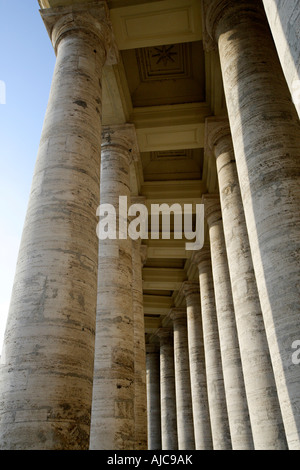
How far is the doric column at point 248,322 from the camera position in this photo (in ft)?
30.8

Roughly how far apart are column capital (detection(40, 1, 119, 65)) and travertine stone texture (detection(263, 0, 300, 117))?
778 cm

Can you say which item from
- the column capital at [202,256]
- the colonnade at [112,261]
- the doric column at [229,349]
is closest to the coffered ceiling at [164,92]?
the colonnade at [112,261]

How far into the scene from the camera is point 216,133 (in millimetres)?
15734

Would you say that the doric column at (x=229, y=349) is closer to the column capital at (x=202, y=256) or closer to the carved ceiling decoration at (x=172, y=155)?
the carved ceiling decoration at (x=172, y=155)

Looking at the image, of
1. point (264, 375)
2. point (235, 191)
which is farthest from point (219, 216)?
point (264, 375)

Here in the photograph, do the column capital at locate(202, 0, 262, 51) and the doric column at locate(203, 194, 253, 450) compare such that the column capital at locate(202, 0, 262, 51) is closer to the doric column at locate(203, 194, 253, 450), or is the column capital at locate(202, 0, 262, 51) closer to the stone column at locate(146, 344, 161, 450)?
the doric column at locate(203, 194, 253, 450)

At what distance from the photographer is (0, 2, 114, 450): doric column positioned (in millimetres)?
5586

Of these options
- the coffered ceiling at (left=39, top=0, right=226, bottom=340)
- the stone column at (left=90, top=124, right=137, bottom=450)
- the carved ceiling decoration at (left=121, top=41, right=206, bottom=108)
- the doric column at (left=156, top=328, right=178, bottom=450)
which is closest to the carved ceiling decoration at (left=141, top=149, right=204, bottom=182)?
the coffered ceiling at (left=39, top=0, right=226, bottom=340)

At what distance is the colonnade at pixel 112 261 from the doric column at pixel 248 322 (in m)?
0.04

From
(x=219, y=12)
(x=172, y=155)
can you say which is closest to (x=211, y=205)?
(x=172, y=155)

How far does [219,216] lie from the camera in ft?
62.0

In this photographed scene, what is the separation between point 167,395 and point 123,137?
25987 millimetres

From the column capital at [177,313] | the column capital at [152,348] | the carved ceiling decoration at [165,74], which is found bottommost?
the column capital at [177,313]

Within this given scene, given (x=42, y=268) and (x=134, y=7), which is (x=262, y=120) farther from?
(x=134, y=7)
